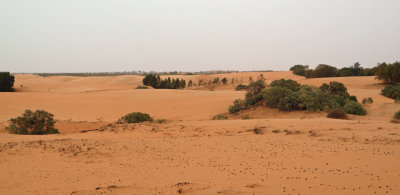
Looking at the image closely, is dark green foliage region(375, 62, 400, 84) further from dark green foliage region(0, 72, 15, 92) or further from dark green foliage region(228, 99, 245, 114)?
dark green foliage region(0, 72, 15, 92)

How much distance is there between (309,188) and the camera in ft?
16.0

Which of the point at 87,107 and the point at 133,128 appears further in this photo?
the point at 87,107

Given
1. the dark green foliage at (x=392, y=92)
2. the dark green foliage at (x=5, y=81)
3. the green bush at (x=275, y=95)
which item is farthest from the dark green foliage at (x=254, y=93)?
the dark green foliage at (x=5, y=81)

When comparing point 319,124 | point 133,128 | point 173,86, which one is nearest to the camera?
point 319,124

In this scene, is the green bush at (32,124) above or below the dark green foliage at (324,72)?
below

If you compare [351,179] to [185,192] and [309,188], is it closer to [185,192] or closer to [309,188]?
[309,188]

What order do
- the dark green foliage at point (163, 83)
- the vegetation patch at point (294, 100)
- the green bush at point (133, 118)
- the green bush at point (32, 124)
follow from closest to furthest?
the green bush at point (32, 124) < the green bush at point (133, 118) < the vegetation patch at point (294, 100) < the dark green foliage at point (163, 83)

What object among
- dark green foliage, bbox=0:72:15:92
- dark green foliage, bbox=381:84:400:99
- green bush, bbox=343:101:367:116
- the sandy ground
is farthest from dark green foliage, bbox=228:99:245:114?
dark green foliage, bbox=0:72:15:92

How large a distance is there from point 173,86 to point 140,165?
3953 centimetres

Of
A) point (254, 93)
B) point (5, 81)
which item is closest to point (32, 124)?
point (254, 93)

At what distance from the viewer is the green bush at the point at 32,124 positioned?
12.5 meters

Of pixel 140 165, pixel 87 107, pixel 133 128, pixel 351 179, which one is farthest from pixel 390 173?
pixel 87 107

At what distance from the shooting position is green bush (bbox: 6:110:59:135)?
12455mm

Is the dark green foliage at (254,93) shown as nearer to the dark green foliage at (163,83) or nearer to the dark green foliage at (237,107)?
the dark green foliage at (237,107)
